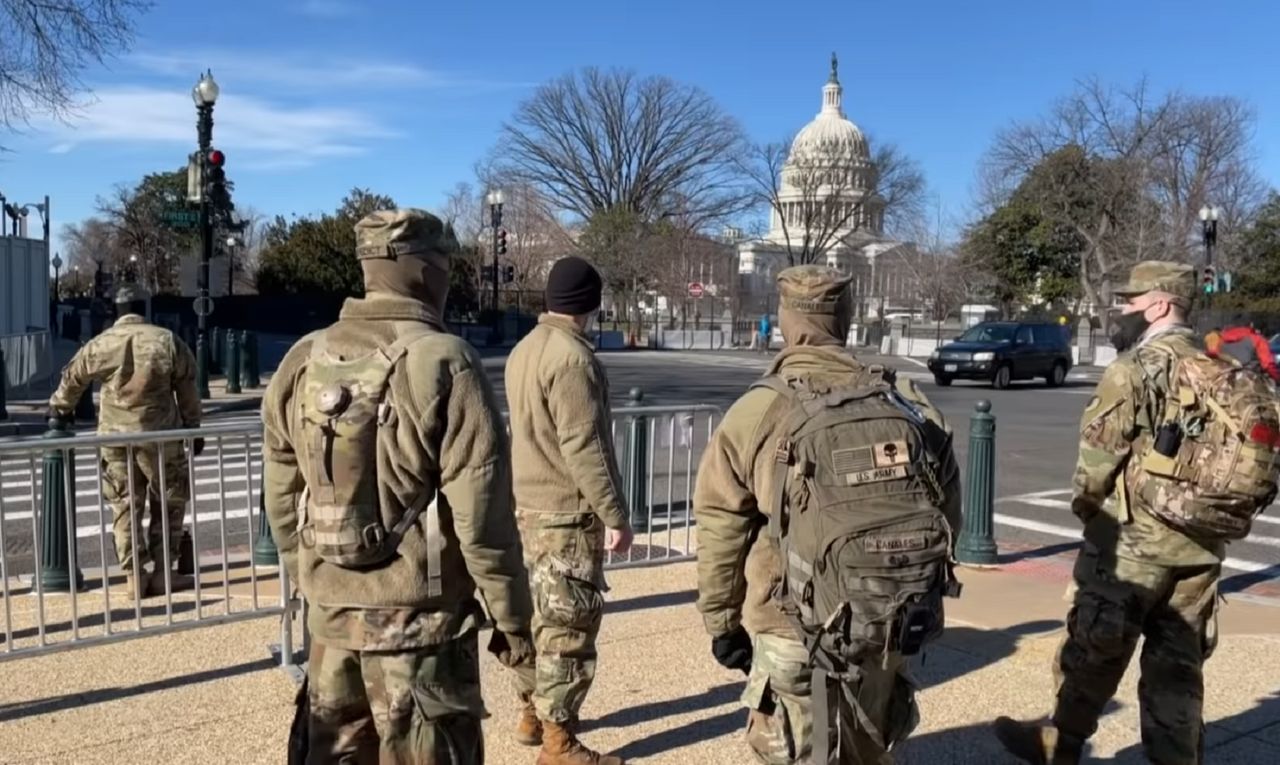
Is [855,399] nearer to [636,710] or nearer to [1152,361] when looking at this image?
[1152,361]

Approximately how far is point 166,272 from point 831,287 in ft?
241

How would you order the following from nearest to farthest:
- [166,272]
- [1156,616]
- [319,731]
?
[319,731], [1156,616], [166,272]

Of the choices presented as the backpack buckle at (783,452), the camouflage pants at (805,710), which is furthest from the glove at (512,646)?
the backpack buckle at (783,452)

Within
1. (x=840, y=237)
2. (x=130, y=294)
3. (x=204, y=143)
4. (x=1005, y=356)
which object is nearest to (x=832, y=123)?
(x=840, y=237)

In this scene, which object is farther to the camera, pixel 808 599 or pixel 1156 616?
pixel 1156 616

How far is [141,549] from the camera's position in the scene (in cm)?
671

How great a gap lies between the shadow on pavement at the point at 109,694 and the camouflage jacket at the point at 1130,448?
3.77 m

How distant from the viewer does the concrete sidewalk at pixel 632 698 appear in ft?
14.7

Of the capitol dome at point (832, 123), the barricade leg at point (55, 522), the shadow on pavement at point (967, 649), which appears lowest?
the shadow on pavement at point (967, 649)

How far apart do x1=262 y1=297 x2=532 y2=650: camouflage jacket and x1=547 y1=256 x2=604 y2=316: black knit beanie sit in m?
1.15

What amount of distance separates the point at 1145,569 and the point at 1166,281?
1.02 metres

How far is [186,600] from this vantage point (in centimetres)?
644

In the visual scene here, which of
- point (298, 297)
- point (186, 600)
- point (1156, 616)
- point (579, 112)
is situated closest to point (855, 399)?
point (1156, 616)

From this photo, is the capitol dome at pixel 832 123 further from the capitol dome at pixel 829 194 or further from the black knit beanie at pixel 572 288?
the black knit beanie at pixel 572 288
